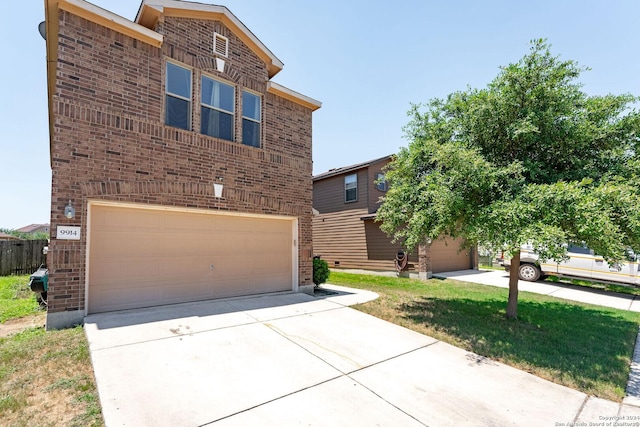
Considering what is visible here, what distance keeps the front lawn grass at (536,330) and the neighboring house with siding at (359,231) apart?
13.9 ft

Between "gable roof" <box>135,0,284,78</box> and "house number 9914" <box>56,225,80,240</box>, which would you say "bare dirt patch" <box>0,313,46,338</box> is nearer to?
"house number 9914" <box>56,225,80,240</box>

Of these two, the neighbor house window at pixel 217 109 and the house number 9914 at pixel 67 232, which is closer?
the house number 9914 at pixel 67 232

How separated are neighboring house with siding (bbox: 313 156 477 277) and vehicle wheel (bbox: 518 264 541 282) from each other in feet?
8.67

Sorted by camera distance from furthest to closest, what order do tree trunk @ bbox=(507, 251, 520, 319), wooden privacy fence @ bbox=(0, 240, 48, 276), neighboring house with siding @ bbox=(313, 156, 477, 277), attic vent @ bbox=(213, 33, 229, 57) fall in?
1. neighboring house with siding @ bbox=(313, 156, 477, 277)
2. wooden privacy fence @ bbox=(0, 240, 48, 276)
3. attic vent @ bbox=(213, 33, 229, 57)
4. tree trunk @ bbox=(507, 251, 520, 319)

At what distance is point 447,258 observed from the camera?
15.2m

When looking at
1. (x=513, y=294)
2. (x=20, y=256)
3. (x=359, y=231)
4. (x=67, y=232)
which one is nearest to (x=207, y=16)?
(x=67, y=232)

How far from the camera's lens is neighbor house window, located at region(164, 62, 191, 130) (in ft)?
22.5

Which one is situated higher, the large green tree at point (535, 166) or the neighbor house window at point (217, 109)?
the neighbor house window at point (217, 109)

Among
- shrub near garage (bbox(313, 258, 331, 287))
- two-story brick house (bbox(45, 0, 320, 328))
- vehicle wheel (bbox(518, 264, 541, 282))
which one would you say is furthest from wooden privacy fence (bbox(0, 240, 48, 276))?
vehicle wheel (bbox(518, 264, 541, 282))

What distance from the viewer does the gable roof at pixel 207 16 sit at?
661 centimetres

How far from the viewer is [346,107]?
11977mm

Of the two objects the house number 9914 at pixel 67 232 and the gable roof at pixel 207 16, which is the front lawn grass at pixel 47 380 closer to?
the house number 9914 at pixel 67 232

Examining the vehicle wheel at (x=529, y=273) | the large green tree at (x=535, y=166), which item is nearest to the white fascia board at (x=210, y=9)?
the large green tree at (x=535, y=166)

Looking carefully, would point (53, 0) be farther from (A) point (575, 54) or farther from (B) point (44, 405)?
(A) point (575, 54)
